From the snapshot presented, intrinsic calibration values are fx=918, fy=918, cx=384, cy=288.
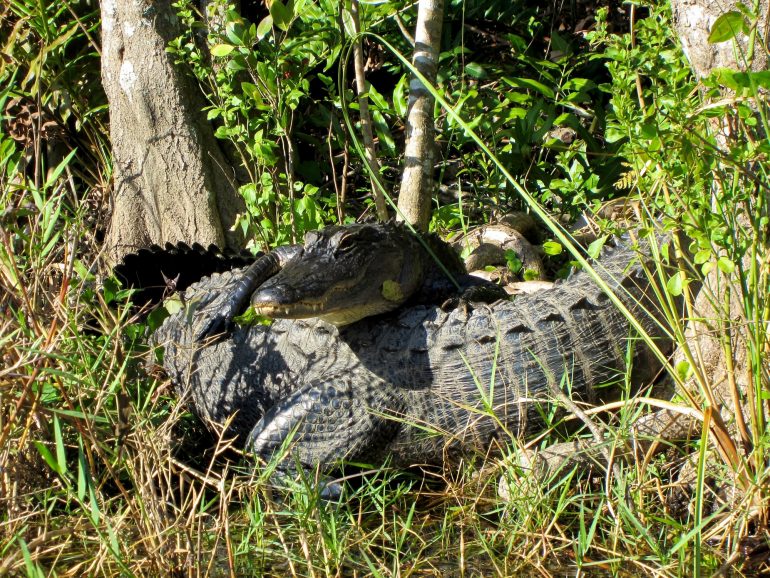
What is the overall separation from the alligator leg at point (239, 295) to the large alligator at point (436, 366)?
0.39 meters

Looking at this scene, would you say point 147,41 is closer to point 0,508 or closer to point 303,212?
point 303,212

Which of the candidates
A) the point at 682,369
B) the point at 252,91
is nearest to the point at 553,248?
the point at 252,91

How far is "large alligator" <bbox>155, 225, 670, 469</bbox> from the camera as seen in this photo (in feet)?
10.1

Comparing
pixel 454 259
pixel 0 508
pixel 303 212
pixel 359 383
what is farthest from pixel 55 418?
pixel 303 212

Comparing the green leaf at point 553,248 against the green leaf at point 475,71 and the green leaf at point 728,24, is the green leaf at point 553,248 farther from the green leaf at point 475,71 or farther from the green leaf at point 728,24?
the green leaf at point 728,24

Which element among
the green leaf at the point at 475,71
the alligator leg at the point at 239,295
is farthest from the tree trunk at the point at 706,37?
the green leaf at the point at 475,71

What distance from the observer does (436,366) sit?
125 inches

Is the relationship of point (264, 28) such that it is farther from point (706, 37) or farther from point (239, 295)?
point (706, 37)

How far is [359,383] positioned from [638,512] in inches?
43.8

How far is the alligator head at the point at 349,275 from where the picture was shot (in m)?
3.00

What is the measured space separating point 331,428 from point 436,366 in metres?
0.42

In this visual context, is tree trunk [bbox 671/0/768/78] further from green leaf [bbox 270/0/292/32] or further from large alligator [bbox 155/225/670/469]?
green leaf [bbox 270/0/292/32]

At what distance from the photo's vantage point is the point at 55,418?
224cm

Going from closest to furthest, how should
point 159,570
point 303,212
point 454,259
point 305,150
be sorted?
point 159,570
point 454,259
point 303,212
point 305,150
